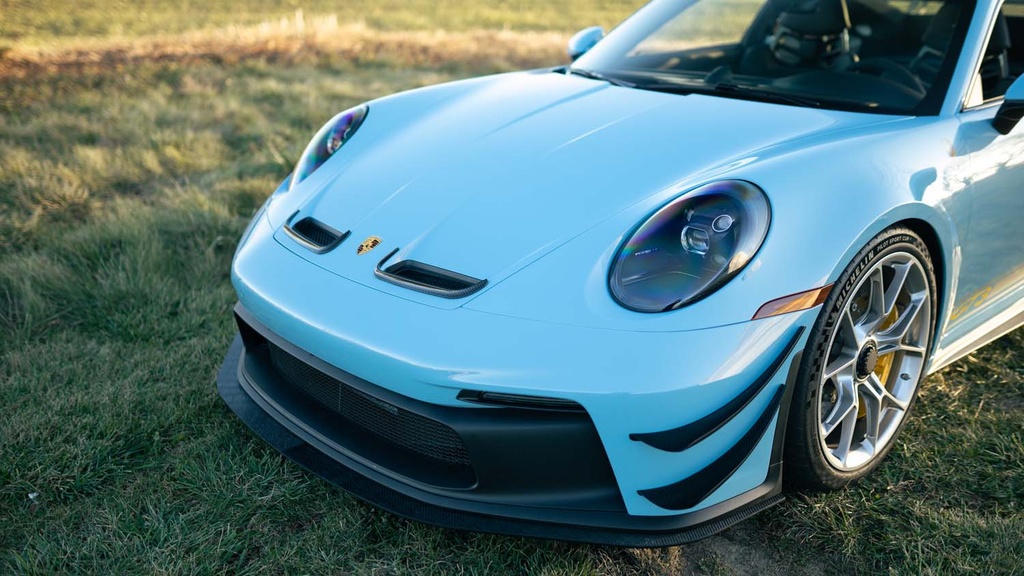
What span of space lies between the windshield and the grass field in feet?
3.50

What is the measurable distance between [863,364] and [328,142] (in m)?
1.90

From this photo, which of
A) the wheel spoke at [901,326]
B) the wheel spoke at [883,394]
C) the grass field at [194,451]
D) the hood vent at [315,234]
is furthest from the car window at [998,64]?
the hood vent at [315,234]

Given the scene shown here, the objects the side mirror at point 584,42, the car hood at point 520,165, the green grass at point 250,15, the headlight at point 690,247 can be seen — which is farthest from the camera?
the green grass at point 250,15

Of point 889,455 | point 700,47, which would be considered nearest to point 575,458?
point 889,455

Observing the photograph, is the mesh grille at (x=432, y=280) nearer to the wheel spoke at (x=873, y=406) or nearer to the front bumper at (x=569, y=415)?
the front bumper at (x=569, y=415)

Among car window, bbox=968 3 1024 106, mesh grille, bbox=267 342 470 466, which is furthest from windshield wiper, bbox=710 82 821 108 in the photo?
mesh grille, bbox=267 342 470 466

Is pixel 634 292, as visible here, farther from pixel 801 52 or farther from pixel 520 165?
pixel 801 52

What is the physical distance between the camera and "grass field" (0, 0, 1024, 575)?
1997 millimetres

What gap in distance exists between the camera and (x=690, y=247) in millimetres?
1917

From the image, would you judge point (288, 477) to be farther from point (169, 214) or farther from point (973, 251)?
point (169, 214)

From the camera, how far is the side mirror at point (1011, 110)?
2.31m

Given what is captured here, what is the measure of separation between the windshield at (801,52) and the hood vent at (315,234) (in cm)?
129

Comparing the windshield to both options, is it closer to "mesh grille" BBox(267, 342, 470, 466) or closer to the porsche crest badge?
the porsche crest badge

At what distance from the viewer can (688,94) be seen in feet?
8.87
